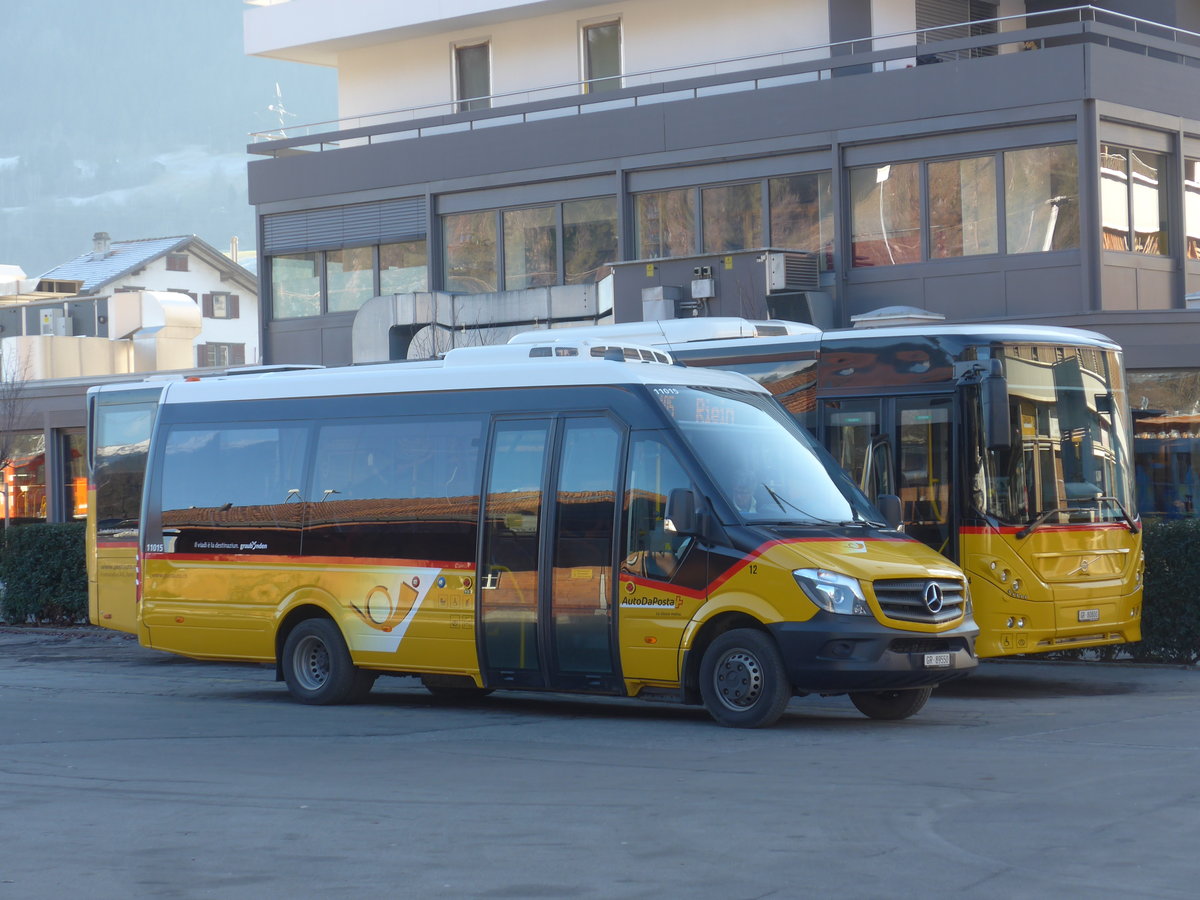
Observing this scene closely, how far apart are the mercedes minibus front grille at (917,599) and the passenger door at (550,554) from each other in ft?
6.80

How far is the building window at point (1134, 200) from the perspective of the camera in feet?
90.8

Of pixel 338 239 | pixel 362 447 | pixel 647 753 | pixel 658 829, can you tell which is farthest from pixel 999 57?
pixel 658 829

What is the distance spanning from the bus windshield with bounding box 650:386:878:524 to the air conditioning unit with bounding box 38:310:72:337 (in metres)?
48.7

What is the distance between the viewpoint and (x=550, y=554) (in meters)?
13.4

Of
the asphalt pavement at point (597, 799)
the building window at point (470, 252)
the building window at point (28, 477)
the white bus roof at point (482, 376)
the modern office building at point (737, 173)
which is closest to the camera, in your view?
the asphalt pavement at point (597, 799)

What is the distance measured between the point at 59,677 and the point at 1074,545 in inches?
388

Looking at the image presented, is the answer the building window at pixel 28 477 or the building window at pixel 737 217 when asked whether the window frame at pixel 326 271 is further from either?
the building window at pixel 28 477

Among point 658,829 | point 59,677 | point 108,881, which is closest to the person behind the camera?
point 108,881

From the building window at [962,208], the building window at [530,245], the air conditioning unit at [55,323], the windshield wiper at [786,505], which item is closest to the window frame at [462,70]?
the building window at [530,245]

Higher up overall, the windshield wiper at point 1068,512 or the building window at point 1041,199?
the building window at point 1041,199

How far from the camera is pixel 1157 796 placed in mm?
9188

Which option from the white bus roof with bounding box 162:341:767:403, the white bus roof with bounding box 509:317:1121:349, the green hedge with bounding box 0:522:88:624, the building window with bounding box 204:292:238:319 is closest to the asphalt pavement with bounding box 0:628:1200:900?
the white bus roof with bounding box 162:341:767:403

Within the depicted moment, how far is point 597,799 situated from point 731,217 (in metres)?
22.4

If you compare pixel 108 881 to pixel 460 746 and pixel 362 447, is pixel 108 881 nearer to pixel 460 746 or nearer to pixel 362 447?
pixel 460 746
